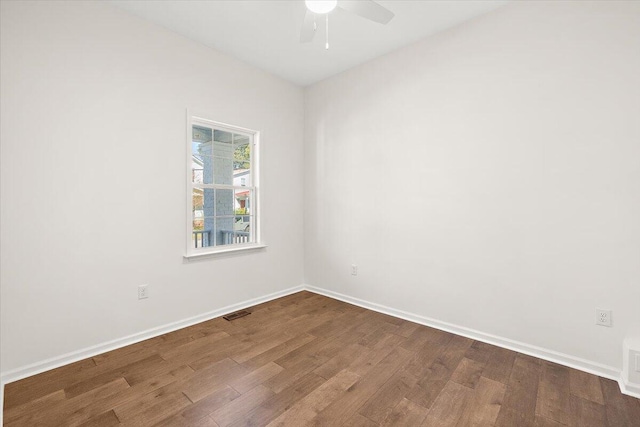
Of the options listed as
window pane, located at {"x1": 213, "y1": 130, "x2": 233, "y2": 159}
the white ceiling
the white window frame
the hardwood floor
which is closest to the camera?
the hardwood floor

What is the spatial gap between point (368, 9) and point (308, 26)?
1.41 ft

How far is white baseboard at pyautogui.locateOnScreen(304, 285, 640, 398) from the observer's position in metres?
2.05

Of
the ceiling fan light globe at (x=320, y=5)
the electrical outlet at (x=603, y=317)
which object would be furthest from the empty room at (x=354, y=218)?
the ceiling fan light globe at (x=320, y=5)

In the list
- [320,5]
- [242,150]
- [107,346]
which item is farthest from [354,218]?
[107,346]

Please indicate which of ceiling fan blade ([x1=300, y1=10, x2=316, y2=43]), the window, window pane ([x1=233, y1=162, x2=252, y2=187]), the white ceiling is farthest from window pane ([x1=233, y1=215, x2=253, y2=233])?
ceiling fan blade ([x1=300, y1=10, x2=316, y2=43])

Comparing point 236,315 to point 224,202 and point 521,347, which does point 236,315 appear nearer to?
point 224,202

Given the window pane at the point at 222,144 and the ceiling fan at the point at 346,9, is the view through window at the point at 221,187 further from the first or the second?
the ceiling fan at the point at 346,9

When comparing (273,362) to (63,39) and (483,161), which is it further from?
(63,39)

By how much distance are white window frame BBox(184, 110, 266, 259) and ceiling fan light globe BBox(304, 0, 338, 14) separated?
5.60 feet

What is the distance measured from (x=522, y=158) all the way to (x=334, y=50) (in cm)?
215

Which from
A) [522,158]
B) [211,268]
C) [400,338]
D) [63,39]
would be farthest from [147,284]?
[522,158]

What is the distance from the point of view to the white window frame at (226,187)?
297 centimetres

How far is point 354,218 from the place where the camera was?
3.61 m

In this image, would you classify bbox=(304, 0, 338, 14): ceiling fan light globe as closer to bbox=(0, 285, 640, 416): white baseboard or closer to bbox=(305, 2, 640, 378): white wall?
bbox=(305, 2, 640, 378): white wall
